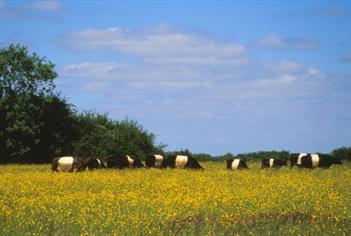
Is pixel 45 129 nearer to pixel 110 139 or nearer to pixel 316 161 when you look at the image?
pixel 110 139

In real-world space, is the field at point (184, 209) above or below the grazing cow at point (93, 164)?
below

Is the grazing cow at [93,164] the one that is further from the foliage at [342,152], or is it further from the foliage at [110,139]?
the foliage at [342,152]

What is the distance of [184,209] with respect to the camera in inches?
711

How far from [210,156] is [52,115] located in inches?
564

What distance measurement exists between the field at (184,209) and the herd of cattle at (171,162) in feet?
43.0

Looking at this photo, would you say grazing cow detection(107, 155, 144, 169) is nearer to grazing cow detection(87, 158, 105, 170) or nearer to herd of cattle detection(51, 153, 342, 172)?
herd of cattle detection(51, 153, 342, 172)

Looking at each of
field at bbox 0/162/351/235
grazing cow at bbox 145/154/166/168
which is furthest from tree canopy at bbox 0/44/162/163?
field at bbox 0/162/351/235

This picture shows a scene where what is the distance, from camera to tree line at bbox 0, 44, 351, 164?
176ft

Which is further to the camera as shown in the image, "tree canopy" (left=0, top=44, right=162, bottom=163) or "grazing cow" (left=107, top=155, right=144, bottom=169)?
"tree canopy" (left=0, top=44, right=162, bottom=163)

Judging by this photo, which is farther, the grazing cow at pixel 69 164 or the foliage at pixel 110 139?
the foliage at pixel 110 139

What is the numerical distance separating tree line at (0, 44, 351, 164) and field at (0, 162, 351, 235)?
2731 centimetres

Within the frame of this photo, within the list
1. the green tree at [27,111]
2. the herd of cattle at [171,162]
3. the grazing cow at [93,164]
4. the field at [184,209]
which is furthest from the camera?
the green tree at [27,111]

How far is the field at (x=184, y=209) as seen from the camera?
15344mm

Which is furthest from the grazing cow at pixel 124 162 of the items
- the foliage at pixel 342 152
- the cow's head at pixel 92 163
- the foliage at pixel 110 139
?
the foliage at pixel 342 152
